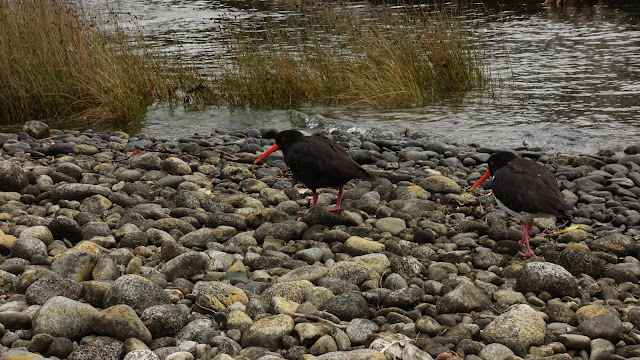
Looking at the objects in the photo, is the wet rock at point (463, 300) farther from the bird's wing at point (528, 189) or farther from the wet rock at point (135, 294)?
the wet rock at point (135, 294)

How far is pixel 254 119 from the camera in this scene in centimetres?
1066

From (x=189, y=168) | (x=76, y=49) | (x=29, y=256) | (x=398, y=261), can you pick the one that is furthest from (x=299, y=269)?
(x=76, y=49)

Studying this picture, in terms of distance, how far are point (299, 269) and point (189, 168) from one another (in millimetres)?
2994

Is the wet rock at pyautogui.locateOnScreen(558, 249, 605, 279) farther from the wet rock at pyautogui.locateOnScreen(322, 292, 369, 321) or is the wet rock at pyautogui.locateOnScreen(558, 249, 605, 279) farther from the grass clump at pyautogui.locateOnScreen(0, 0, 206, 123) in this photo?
the grass clump at pyautogui.locateOnScreen(0, 0, 206, 123)

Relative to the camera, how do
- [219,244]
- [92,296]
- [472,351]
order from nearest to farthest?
[472,351]
[92,296]
[219,244]

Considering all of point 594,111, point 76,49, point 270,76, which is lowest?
A: point 594,111

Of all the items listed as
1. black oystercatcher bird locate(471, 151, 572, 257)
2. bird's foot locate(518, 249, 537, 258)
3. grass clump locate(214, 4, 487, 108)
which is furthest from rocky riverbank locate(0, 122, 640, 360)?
grass clump locate(214, 4, 487, 108)

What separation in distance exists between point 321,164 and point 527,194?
5.46ft

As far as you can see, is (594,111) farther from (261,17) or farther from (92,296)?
(261,17)

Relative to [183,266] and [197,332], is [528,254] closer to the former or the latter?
[183,266]

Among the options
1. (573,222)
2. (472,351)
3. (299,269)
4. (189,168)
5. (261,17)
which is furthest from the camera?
(261,17)

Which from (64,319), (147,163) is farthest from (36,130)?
(64,319)

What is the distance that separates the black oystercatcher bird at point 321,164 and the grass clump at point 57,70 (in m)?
5.16

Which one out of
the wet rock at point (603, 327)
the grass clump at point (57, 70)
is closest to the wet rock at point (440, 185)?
the wet rock at point (603, 327)
